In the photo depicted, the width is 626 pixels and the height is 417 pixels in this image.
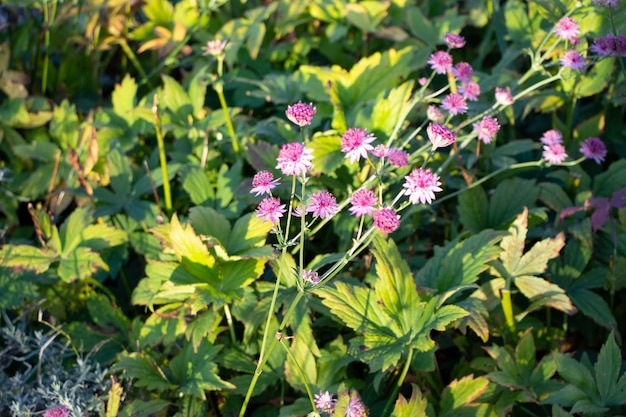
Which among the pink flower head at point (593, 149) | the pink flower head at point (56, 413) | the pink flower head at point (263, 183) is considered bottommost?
the pink flower head at point (56, 413)

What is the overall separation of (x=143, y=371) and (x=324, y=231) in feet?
2.32

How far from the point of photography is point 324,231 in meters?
2.08

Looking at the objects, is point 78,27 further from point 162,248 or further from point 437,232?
point 437,232

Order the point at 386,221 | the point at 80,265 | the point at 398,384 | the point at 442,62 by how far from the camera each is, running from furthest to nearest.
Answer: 1. the point at 80,265
2. the point at 442,62
3. the point at 398,384
4. the point at 386,221

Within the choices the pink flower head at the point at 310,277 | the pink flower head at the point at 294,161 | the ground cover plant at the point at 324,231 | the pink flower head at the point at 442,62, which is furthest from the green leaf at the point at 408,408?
the pink flower head at the point at 442,62

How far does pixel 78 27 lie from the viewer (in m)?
2.70

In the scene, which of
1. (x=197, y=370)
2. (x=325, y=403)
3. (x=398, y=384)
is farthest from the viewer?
(x=197, y=370)

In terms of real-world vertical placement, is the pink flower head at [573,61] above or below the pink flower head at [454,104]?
above

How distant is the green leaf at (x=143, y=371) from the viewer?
1.57 metres

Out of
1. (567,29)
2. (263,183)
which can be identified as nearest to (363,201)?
(263,183)

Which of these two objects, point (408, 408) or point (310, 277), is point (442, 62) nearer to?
point (310, 277)

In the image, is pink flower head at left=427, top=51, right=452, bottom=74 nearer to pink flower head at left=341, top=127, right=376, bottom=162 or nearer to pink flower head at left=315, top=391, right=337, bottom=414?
pink flower head at left=341, top=127, right=376, bottom=162

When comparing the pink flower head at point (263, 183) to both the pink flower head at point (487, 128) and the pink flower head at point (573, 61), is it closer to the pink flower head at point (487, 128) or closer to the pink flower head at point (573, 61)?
the pink flower head at point (487, 128)

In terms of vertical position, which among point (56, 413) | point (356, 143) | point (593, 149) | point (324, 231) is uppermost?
point (356, 143)
